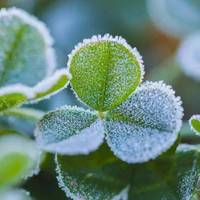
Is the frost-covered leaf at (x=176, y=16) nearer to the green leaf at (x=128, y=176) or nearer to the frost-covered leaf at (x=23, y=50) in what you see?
the frost-covered leaf at (x=23, y=50)

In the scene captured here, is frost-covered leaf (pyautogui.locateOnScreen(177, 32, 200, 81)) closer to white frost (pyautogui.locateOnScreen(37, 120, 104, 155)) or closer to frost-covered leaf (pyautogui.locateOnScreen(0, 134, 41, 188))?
white frost (pyautogui.locateOnScreen(37, 120, 104, 155))

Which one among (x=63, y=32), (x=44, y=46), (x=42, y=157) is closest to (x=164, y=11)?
(x=63, y=32)

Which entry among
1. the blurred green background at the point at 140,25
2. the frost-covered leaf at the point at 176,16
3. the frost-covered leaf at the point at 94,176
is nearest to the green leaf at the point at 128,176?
the frost-covered leaf at the point at 94,176

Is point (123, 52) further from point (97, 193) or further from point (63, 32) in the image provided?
point (63, 32)

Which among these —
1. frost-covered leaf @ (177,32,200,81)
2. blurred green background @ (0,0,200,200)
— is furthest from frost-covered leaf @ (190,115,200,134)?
blurred green background @ (0,0,200,200)

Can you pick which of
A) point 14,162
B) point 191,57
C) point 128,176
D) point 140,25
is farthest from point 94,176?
point 140,25
